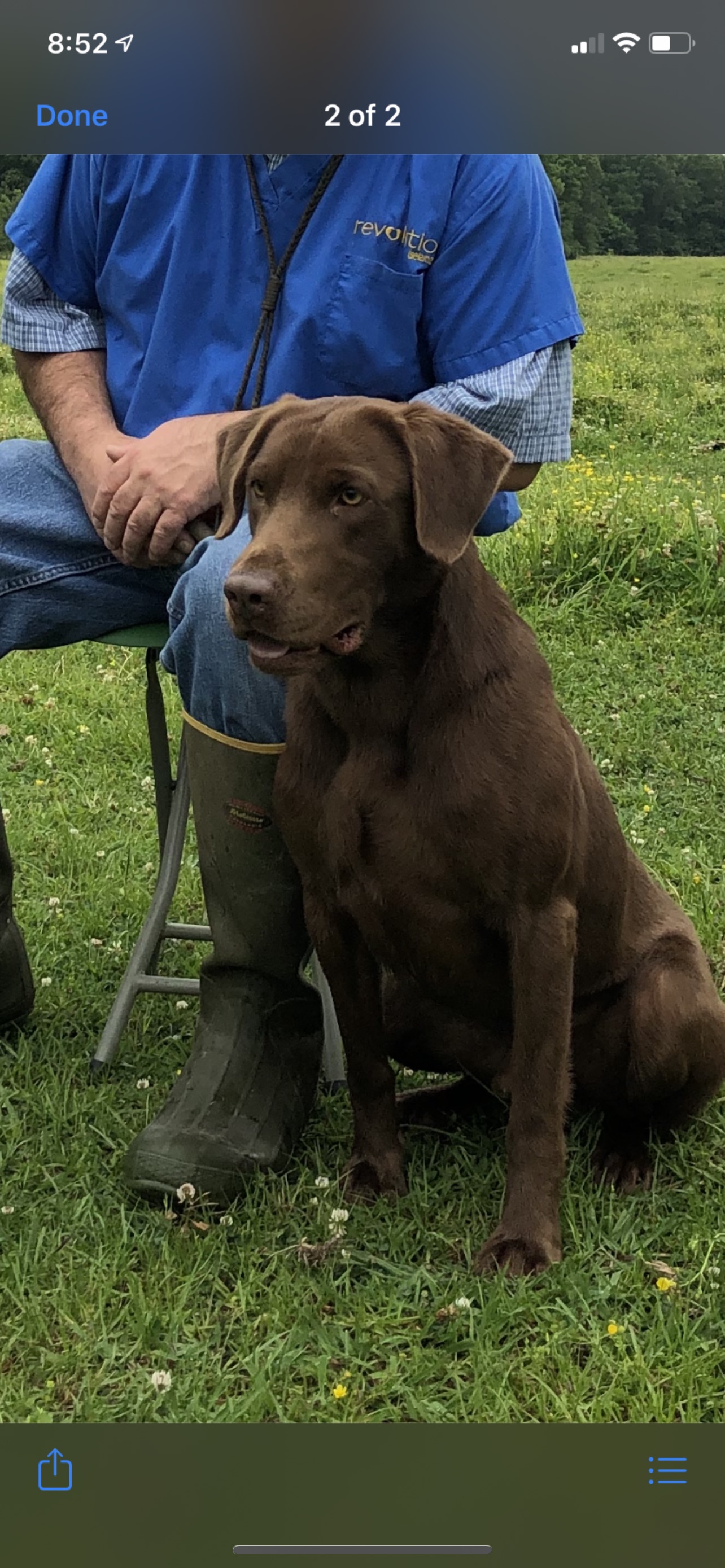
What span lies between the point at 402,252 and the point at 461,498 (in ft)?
2.12

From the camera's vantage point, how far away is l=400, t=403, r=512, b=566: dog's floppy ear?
197 centimetres

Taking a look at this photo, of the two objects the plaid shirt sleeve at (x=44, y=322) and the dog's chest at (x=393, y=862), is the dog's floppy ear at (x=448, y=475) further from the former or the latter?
the plaid shirt sleeve at (x=44, y=322)

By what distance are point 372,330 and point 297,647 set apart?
744 mm

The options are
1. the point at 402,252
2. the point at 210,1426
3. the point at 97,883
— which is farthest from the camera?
the point at 97,883

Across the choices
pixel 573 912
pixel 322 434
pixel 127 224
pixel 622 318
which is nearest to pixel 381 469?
pixel 322 434

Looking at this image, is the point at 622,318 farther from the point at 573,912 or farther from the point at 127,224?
the point at 573,912

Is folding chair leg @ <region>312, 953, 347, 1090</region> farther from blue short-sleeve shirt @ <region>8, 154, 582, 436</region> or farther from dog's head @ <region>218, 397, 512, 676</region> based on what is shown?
blue short-sleeve shirt @ <region>8, 154, 582, 436</region>

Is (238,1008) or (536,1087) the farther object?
(238,1008)

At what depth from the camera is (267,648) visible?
198 cm

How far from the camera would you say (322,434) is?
6.53 feet

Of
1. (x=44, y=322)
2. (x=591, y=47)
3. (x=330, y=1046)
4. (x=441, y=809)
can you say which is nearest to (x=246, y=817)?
(x=441, y=809)

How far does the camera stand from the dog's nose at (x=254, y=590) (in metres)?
1.88

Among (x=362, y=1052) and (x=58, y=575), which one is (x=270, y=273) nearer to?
(x=58, y=575)

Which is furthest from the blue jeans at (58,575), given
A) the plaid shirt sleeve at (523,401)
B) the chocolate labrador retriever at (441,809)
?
the plaid shirt sleeve at (523,401)
